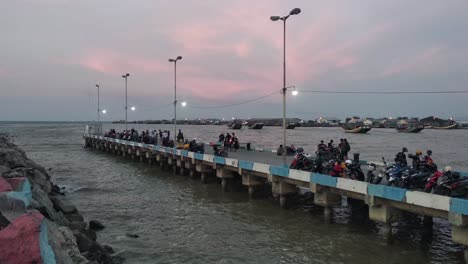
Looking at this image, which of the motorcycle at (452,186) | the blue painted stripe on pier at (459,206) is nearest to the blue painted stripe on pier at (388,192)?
the motorcycle at (452,186)

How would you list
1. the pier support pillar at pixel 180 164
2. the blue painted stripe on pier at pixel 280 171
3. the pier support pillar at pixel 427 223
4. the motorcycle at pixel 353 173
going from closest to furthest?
the pier support pillar at pixel 427 223
the motorcycle at pixel 353 173
the blue painted stripe on pier at pixel 280 171
the pier support pillar at pixel 180 164

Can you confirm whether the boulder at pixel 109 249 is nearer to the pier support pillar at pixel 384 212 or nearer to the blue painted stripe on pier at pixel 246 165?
the pier support pillar at pixel 384 212

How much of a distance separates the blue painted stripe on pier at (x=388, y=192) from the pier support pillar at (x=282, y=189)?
5.31 meters

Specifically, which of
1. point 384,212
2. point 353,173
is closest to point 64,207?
point 353,173

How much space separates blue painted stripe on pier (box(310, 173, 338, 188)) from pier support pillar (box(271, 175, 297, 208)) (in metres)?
2.56

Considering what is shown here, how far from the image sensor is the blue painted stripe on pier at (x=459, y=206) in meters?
10.1

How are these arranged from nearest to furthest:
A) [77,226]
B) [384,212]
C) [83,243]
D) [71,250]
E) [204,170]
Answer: [71,250], [83,243], [384,212], [77,226], [204,170]

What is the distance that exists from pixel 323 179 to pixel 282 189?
330cm

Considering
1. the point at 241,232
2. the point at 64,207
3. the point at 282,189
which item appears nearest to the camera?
the point at 241,232

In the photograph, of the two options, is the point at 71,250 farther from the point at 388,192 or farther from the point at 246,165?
the point at 246,165

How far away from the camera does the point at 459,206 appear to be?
404 inches

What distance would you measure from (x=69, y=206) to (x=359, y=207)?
1239cm

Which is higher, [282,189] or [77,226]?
[282,189]

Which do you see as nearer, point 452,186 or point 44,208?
point 452,186
